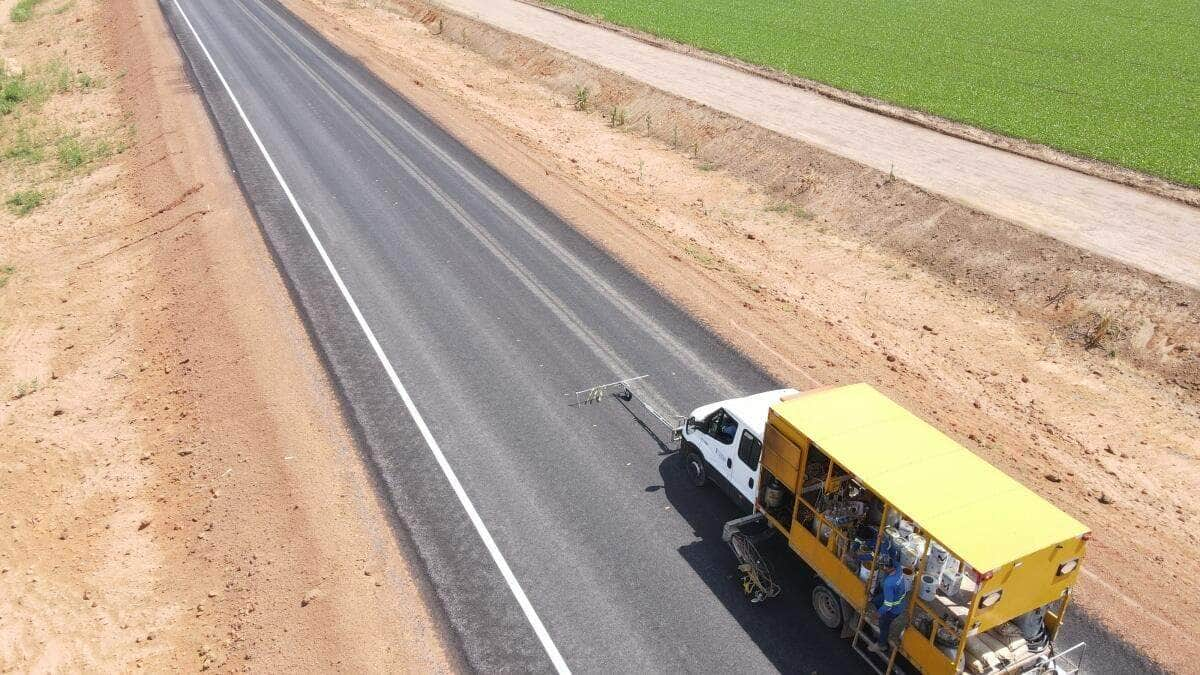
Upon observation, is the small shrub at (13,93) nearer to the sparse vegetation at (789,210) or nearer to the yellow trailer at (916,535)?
the sparse vegetation at (789,210)

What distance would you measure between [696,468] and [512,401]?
455 centimetres

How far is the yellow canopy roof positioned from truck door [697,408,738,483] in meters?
1.65

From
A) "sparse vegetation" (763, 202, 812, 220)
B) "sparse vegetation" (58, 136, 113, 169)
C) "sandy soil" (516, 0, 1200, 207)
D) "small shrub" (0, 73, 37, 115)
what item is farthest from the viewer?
"small shrub" (0, 73, 37, 115)

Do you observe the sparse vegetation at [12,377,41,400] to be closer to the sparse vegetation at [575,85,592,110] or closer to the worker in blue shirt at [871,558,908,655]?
the worker in blue shirt at [871,558,908,655]

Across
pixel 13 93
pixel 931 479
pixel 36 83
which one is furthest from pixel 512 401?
pixel 36 83

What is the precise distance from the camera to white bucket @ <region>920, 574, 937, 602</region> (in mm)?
11133

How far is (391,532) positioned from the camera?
14523mm

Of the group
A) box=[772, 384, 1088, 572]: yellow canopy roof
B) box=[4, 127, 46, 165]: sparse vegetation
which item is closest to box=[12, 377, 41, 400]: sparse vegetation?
box=[772, 384, 1088, 572]: yellow canopy roof

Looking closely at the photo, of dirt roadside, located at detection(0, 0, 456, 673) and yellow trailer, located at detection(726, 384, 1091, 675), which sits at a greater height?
yellow trailer, located at detection(726, 384, 1091, 675)

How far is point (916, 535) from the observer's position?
11875 millimetres

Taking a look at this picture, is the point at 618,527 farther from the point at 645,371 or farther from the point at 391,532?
the point at 645,371

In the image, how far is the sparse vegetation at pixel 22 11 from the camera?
61312 mm

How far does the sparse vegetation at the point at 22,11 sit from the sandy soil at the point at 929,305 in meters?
42.2

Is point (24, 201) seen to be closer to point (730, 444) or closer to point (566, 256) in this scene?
point (566, 256)
